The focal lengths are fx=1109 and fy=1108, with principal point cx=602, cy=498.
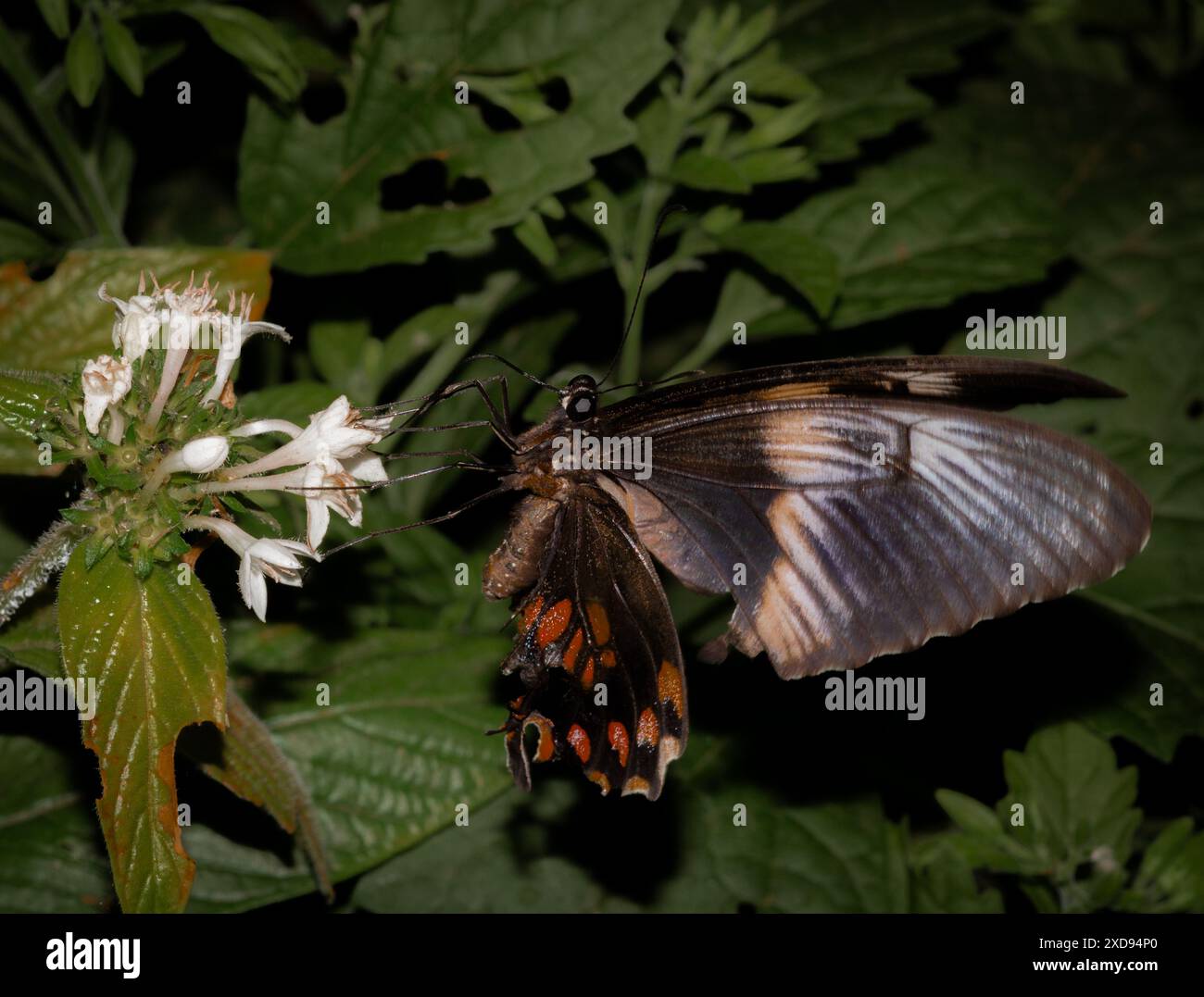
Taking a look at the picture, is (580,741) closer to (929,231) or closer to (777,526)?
(777,526)

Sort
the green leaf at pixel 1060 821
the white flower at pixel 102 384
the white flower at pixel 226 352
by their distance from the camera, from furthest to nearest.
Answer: the green leaf at pixel 1060 821 < the white flower at pixel 226 352 < the white flower at pixel 102 384

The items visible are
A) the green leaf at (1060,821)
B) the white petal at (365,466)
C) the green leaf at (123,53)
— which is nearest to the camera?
the white petal at (365,466)

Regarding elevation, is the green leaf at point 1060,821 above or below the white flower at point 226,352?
below

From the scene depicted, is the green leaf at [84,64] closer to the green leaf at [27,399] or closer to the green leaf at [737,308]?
the green leaf at [27,399]

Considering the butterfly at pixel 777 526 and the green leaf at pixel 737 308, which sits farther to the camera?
the green leaf at pixel 737 308

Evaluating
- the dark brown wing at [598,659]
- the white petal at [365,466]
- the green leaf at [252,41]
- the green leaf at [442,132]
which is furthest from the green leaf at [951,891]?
the green leaf at [252,41]

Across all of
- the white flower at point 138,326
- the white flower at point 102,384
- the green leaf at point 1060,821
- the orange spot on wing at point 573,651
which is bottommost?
the green leaf at point 1060,821
